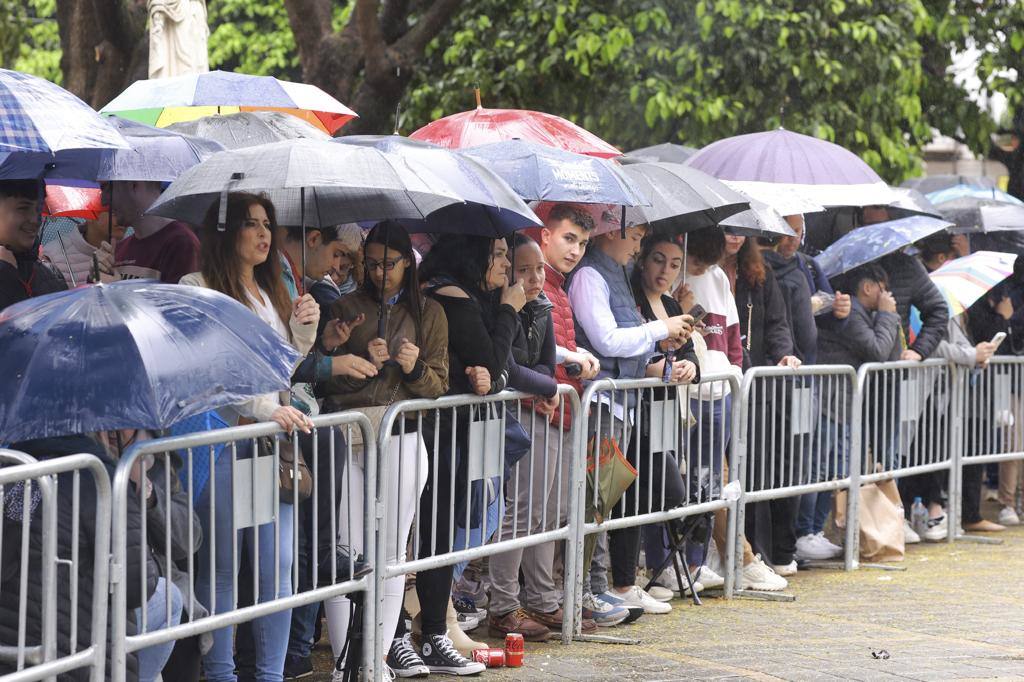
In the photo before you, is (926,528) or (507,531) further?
(926,528)

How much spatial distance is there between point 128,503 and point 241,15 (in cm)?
2515

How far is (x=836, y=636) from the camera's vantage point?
8.24 metres

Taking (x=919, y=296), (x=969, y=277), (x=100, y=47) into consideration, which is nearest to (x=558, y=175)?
(x=919, y=296)

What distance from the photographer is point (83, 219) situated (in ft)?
29.0

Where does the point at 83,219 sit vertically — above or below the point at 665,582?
above

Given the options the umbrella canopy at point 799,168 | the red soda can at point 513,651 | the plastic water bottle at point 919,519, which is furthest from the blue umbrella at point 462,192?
the plastic water bottle at point 919,519

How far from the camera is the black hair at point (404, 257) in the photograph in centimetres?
689

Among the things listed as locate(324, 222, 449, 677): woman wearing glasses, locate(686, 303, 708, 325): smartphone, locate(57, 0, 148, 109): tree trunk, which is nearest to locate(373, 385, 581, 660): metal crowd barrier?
locate(324, 222, 449, 677): woman wearing glasses

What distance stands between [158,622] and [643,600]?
3784mm

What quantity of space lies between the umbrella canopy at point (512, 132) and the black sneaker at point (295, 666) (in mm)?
3219

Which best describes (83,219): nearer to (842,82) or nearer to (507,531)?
(507,531)

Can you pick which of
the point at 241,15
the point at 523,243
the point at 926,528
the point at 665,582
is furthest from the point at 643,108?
the point at 241,15

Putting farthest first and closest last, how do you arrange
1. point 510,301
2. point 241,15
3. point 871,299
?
point 241,15 → point 871,299 → point 510,301

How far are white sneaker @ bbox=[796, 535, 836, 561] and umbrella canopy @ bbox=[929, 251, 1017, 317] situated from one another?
1.80 m
